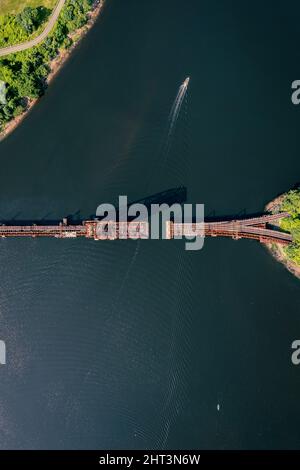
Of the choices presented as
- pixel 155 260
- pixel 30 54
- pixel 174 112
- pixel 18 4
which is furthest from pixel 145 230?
pixel 18 4

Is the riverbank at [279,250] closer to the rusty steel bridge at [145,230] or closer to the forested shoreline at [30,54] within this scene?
the rusty steel bridge at [145,230]

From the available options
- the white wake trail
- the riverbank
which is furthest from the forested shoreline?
the riverbank

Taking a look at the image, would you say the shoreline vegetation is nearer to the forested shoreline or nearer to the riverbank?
the forested shoreline

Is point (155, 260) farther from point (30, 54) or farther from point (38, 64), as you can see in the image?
point (30, 54)

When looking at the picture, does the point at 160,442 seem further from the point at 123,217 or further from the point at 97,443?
the point at 123,217

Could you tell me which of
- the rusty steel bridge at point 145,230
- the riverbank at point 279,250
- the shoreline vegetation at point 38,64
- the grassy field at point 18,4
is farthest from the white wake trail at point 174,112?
the grassy field at point 18,4

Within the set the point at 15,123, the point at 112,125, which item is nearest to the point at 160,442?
the point at 112,125
